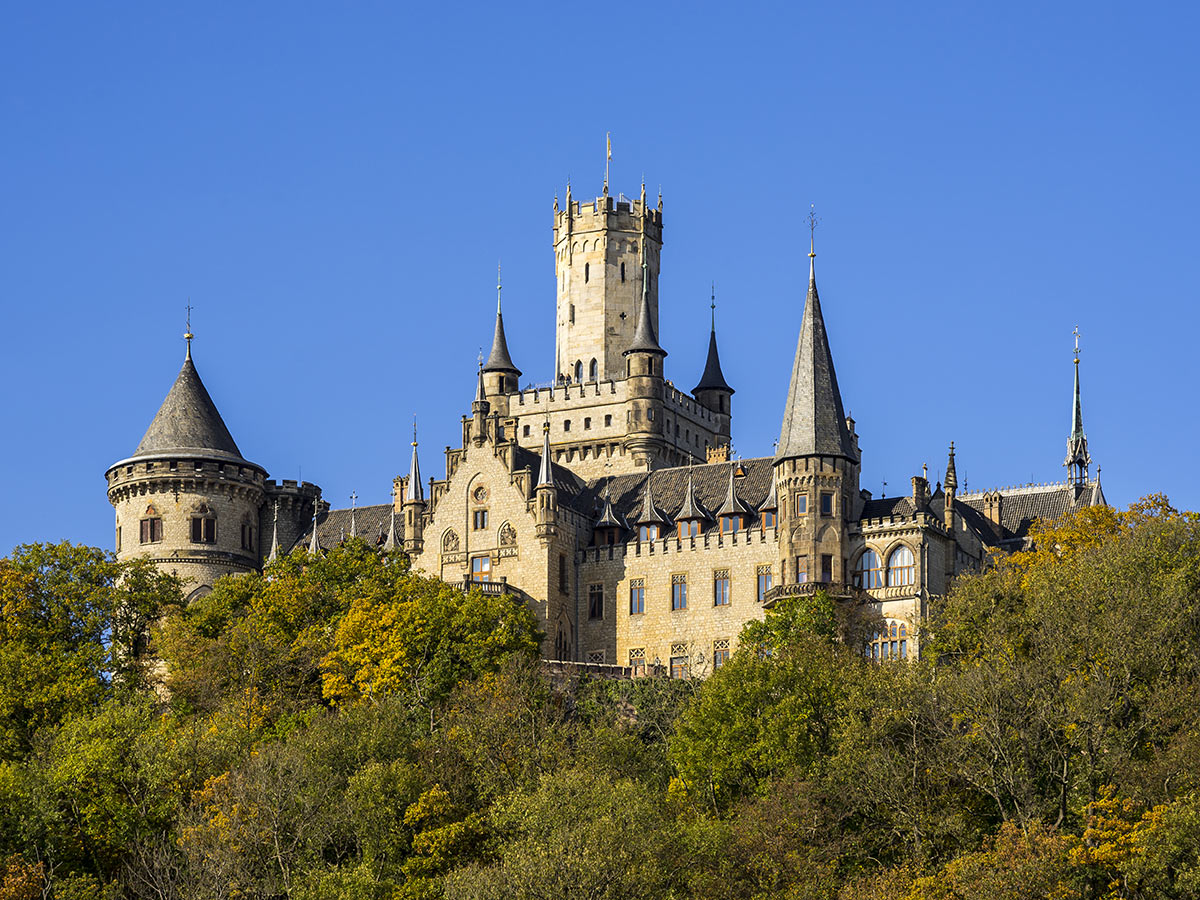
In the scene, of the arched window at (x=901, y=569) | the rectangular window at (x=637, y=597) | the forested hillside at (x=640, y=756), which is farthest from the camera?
the rectangular window at (x=637, y=597)

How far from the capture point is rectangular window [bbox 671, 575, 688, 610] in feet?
426

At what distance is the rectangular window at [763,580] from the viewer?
418 feet

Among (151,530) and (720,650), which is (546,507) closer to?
(720,650)

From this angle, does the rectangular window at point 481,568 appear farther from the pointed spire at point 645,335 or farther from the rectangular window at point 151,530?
the pointed spire at point 645,335

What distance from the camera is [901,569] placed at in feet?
406

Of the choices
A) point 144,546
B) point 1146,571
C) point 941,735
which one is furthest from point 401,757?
point 144,546

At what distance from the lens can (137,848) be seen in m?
102

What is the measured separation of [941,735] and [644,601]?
35.3m

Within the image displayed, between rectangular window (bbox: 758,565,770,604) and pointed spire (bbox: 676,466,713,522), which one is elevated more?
pointed spire (bbox: 676,466,713,522)

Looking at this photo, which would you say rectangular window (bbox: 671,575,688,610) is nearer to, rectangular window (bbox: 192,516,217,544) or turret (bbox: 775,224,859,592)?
turret (bbox: 775,224,859,592)

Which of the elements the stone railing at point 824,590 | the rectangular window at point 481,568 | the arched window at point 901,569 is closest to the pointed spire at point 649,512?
the rectangular window at point 481,568

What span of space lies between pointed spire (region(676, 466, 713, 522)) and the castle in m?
0.11

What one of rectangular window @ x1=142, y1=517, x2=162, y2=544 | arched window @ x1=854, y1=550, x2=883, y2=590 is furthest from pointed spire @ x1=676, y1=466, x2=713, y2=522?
rectangular window @ x1=142, y1=517, x2=162, y2=544

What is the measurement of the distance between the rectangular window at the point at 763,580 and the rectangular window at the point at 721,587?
5.55ft
